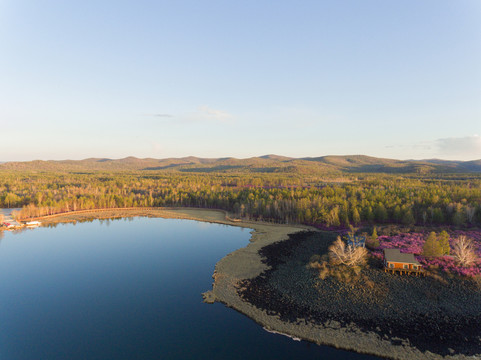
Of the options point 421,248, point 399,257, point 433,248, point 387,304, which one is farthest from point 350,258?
point 421,248

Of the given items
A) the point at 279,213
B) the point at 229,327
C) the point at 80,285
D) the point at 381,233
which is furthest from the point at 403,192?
the point at 80,285

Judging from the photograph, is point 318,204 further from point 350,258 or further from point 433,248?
point 350,258

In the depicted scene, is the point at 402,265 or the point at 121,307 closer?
the point at 121,307

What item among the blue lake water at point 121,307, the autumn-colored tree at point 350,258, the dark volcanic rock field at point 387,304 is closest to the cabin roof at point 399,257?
the dark volcanic rock field at point 387,304

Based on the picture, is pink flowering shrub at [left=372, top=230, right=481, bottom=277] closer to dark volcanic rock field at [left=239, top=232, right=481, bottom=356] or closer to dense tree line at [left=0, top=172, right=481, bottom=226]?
dark volcanic rock field at [left=239, top=232, right=481, bottom=356]

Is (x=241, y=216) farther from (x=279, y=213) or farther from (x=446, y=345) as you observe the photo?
(x=446, y=345)

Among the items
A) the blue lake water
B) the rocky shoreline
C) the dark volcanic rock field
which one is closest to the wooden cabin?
the dark volcanic rock field
